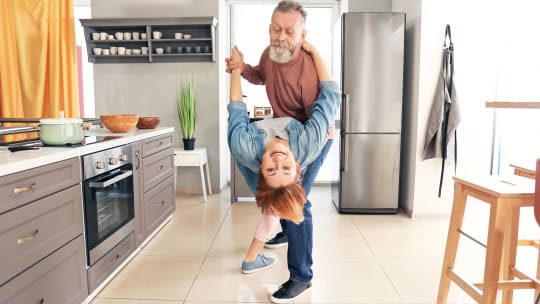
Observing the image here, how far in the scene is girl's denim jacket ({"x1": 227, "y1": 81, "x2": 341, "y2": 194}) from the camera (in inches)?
64.5

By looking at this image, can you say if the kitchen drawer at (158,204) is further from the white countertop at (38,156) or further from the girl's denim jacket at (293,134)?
the girl's denim jacket at (293,134)

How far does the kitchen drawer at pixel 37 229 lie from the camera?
1.45 meters

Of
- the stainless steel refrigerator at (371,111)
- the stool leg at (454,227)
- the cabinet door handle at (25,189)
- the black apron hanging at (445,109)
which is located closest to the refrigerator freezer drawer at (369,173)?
the stainless steel refrigerator at (371,111)

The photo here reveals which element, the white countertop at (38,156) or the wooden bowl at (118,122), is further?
the wooden bowl at (118,122)

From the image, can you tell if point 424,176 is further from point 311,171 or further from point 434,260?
point 311,171

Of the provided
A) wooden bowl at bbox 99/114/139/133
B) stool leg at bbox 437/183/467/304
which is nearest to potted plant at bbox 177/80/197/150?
wooden bowl at bbox 99/114/139/133

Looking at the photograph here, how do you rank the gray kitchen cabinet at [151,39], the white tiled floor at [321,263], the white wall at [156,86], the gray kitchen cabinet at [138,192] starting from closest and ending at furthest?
1. the white tiled floor at [321,263]
2. the gray kitchen cabinet at [138,192]
3. the gray kitchen cabinet at [151,39]
4. the white wall at [156,86]

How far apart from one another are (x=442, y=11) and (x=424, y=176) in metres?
1.43

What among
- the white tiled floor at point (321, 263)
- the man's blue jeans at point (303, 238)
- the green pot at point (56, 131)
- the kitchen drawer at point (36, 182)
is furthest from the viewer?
the white tiled floor at point (321, 263)

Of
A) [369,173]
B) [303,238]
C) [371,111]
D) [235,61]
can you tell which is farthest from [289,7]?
[369,173]

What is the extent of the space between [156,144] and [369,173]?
76.6 inches

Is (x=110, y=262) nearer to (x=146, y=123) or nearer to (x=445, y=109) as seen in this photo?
(x=146, y=123)

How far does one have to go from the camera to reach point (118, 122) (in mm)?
2707

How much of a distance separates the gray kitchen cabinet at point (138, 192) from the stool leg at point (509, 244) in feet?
6.96
